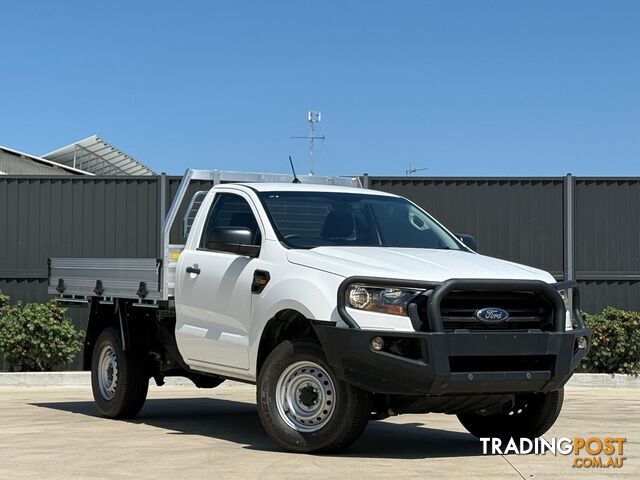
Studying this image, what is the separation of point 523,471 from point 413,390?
0.94 metres

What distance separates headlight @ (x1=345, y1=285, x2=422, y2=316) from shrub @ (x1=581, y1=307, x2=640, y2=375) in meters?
10.3

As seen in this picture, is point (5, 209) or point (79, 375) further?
point (5, 209)

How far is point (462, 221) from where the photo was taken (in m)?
A: 20.2

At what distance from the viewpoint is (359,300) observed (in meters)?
8.68

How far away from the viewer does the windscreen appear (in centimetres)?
1004

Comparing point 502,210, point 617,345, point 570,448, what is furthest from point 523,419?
point 502,210

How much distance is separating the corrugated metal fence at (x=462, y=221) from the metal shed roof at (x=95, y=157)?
15634 mm

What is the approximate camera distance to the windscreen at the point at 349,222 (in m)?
10.0

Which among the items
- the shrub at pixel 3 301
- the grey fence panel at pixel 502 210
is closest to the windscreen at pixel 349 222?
the grey fence panel at pixel 502 210

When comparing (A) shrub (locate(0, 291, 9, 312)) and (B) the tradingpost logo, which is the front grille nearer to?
(B) the tradingpost logo

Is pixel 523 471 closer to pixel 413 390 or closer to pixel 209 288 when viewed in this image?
pixel 413 390

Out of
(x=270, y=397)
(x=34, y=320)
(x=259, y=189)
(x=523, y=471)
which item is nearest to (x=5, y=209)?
(x=34, y=320)

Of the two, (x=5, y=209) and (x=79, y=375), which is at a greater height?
(x=5, y=209)

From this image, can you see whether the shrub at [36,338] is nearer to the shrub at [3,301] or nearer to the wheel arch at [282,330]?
the shrub at [3,301]
